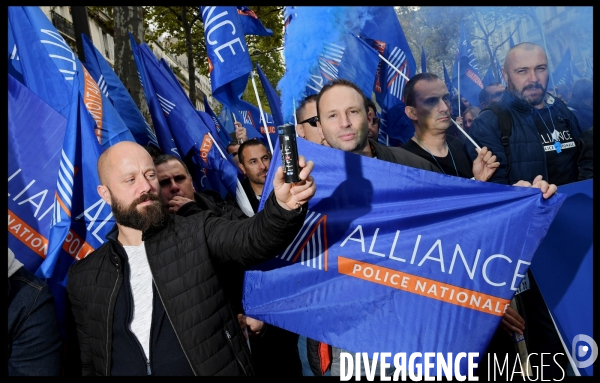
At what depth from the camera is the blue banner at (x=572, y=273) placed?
142 inches

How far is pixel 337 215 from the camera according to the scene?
11.7 feet

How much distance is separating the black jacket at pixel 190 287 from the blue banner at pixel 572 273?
1.76 m

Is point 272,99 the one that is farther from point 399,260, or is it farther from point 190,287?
point 190,287

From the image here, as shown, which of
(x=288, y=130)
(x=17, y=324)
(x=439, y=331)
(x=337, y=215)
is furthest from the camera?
(x=337, y=215)

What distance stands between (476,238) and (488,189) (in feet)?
0.91

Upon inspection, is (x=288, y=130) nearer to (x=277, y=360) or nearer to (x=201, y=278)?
(x=201, y=278)

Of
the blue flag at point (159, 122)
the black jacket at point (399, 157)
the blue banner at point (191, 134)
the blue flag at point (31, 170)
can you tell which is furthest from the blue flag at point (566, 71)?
the blue flag at point (31, 170)

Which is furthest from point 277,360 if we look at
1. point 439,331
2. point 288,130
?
A: point 288,130

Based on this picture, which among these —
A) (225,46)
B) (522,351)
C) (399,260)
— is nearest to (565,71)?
(522,351)

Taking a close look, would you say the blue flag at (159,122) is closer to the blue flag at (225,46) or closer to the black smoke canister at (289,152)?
the blue flag at (225,46)

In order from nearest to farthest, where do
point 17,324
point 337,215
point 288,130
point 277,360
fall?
point 288,130 < point 17,324 < point 337,215 < point 277,360

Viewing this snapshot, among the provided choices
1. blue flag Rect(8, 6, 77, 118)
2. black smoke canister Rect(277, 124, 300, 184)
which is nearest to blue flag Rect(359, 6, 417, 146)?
blue flag Rect(8, 6, 77, 118)

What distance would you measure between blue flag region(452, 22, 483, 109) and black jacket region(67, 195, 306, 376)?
354cm

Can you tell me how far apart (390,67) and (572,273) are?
2669mm
